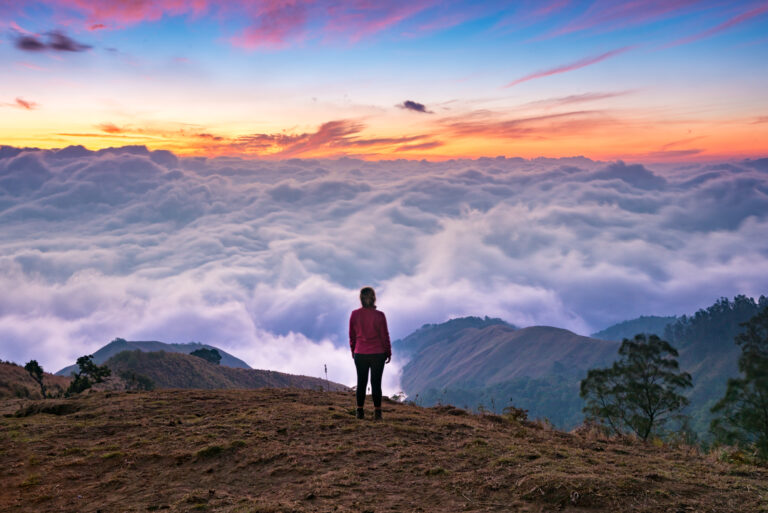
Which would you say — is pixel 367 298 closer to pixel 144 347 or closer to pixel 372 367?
pixel 372 367

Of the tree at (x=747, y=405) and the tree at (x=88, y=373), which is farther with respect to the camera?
the tree at (x=747, y=405)

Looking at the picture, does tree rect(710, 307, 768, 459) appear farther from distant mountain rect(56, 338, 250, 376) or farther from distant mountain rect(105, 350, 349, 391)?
distant mountain rect(56, 338, 250, 376)

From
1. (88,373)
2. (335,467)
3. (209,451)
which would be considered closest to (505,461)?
(335,467)

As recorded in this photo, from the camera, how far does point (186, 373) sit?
48.9 m

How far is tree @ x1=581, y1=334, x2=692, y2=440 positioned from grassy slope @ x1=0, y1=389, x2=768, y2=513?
96.6 ft

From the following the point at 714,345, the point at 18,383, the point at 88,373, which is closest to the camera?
the point at 18,383

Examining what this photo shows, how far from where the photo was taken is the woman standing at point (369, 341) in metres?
11.2

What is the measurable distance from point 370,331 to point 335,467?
332cm

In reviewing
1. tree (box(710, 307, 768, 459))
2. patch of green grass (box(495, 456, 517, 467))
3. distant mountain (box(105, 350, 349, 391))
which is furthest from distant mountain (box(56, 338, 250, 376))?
patch of green grass (box(495, 456, 517, 467))

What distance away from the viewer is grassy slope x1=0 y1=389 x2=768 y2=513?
675cm

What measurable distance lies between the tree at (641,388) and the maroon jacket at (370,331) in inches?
1201

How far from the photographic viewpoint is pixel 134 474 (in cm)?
855

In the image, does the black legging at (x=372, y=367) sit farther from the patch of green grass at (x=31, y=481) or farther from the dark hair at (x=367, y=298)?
the patch of green grass at (x=31, y=481)

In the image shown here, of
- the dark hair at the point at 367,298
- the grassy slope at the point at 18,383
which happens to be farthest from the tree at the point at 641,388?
the grassy slope at the point at 18,383
